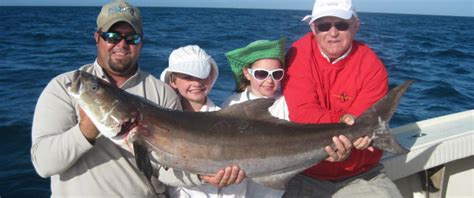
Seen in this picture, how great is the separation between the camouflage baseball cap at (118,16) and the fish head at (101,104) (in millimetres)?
749

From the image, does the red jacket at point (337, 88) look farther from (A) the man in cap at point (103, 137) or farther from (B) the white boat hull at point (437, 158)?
(A) the man in cap at point (103, 137)

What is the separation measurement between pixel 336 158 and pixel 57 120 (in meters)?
2.16

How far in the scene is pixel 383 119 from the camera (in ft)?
12.1

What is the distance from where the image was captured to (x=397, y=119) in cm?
1019

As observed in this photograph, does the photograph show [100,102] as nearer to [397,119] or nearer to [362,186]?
[362,186]

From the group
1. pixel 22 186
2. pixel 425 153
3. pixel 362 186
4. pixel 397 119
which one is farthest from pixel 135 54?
pixel 397 119

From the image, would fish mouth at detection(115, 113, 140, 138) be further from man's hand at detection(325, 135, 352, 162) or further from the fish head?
man's hand at detection(325, 135, 352, 162)

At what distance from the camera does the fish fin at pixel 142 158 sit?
310 centimetres

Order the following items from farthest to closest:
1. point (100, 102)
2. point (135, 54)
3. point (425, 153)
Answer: point (425, 153), point (135, 54), point (100, 102)

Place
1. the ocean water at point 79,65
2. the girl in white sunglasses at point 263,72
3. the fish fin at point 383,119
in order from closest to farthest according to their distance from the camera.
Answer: the fish fin at point 383,119, the girl in white sunglasses at point 263,72, the ocean water at point 79,65

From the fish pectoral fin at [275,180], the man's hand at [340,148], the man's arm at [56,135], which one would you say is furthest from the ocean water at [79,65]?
the man's hand at [340,148]

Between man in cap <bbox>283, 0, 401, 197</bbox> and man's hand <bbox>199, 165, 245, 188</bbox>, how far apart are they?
899mm

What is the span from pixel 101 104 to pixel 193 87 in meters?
1.06

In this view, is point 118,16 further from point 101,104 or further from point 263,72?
point 263,72
